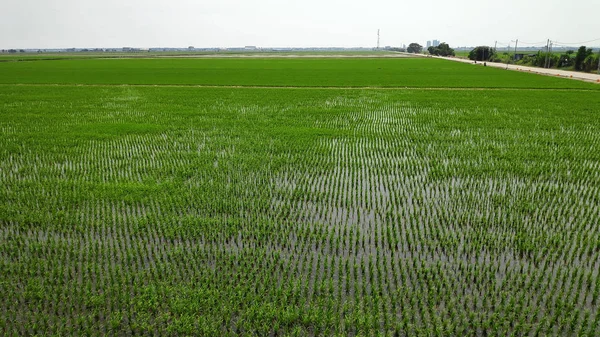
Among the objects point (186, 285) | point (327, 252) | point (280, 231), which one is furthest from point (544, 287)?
point (186, 285)

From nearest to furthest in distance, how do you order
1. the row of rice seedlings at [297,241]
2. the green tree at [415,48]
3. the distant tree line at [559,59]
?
the row of rice seedlings at [297,241]
the distant tree line at [559,59]
the green tree at [415,48]

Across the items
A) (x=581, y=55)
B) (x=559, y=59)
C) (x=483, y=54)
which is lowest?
(x=559, y=59)

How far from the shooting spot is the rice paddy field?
4344 mm

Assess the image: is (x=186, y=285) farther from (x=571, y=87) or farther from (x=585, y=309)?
(x=571, y=87)

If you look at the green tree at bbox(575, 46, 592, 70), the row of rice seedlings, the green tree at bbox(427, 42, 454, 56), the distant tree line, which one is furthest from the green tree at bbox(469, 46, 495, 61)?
the row of rice seedlings

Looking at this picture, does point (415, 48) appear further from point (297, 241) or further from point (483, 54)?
point (297, 241)

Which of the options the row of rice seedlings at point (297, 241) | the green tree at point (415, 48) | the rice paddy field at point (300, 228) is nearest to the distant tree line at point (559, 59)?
the rice paddy field at point (300, 228)

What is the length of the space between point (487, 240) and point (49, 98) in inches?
892

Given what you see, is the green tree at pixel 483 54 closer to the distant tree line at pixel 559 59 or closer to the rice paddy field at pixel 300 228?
the distant tree line at pixel 559 59

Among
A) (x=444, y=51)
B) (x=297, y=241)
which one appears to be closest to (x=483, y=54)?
(x=444, y=51)

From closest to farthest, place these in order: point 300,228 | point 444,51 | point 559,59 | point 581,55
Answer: point 300,228
point 581,55
point 559,59
point 444,51

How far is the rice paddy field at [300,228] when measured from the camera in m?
4.34

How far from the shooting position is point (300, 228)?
250 inches

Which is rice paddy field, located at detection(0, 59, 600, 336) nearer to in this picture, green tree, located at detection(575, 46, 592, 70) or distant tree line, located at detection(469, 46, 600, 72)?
distant tree line, located at detection(469, 46, 600, 72)
